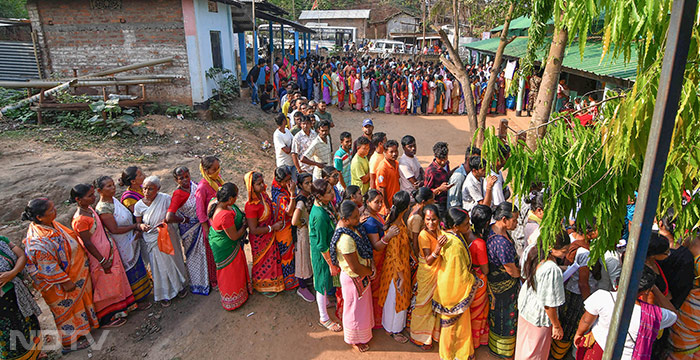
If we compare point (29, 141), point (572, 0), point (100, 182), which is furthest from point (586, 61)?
point (29, 141)

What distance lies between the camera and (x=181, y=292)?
14.9 ft

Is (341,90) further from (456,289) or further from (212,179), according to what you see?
(456,289)

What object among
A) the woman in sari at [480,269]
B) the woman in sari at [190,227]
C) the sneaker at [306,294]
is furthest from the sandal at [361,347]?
the woman in sari at [190,227]

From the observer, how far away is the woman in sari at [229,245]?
3855 millimetres

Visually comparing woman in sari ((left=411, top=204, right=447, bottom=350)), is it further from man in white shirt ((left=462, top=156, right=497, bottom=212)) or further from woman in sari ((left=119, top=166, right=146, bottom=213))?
woman in sari ((left=119, top=166, right=146, bottom=213))

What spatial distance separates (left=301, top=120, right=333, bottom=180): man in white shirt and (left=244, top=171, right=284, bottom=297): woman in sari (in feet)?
5.59

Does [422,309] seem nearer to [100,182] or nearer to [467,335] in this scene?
[467,335]

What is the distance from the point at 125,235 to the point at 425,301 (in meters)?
2.96

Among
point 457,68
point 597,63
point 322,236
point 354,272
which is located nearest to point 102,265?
point 322,236

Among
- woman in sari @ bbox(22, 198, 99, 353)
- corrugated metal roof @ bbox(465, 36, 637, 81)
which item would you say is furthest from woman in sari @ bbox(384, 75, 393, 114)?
woman in sari @ bbox(22, 198, 99, 353)

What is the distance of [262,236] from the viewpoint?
423cm

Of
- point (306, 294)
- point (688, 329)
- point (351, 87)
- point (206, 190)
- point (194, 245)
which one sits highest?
point (351, 87)

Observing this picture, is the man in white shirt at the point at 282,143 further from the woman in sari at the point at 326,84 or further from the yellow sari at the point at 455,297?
the woman in sari at the point at 326,84

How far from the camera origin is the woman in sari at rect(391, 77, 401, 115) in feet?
46.8
